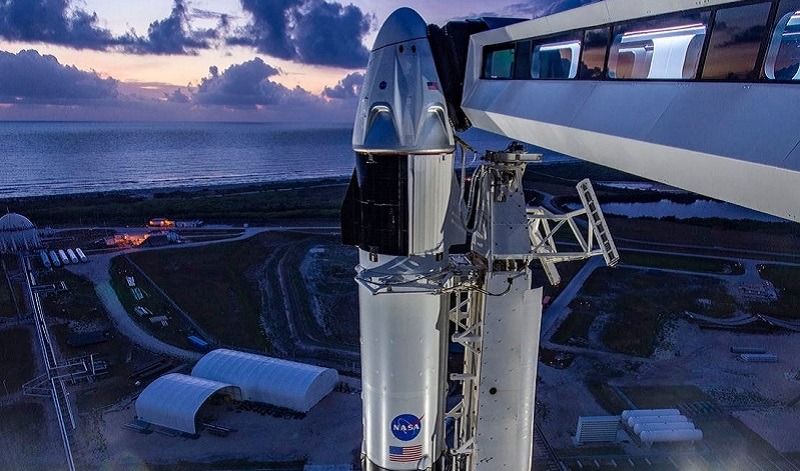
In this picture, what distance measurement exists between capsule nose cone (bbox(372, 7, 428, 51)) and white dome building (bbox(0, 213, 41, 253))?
64.6 m

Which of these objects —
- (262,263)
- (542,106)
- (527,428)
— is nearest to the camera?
(542,106)

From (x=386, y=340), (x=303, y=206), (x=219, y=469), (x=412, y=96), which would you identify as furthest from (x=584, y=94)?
Answer: (x=303, y=206)

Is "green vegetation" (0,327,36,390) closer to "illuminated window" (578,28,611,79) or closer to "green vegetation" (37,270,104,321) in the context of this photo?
"green vegetation" (37,270,104,321)

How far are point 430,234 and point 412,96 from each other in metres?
2.73

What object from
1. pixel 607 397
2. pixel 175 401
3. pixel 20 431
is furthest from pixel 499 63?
pixel 20 431

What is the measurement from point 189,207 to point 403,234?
81469 mm

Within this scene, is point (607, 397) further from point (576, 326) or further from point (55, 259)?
point (55, 259)

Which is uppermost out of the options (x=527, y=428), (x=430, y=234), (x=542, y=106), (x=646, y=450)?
(x=542, y=106)

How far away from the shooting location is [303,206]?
83562 millimetres

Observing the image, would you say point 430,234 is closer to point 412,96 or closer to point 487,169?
point 487,169

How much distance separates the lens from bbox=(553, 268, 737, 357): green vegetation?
3484cm

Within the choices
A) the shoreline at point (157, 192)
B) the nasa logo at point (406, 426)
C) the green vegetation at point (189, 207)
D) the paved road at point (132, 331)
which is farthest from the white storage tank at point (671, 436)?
the shoreline at point (157, 192)

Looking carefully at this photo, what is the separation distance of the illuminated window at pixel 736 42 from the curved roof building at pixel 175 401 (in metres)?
27.2

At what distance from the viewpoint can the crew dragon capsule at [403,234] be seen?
29.6ft
